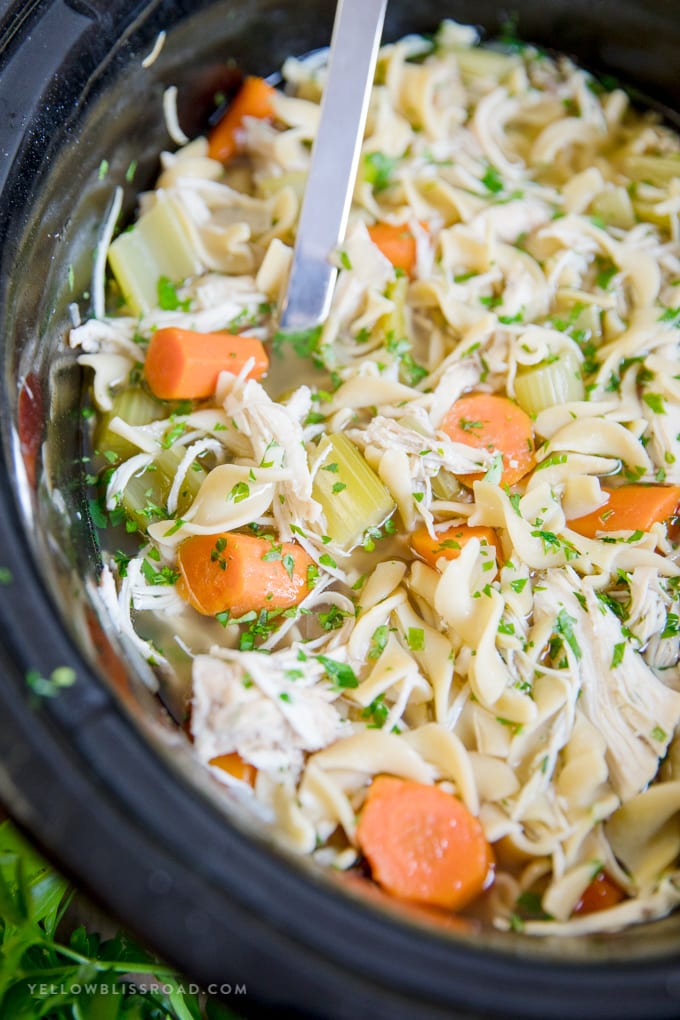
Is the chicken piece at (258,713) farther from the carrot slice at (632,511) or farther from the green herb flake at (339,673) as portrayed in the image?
the carrot slice at (632,511)

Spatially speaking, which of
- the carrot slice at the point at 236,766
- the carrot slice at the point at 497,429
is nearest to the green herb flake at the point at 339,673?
the carrot slice at the point at 236,766

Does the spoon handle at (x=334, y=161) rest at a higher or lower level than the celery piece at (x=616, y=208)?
higher

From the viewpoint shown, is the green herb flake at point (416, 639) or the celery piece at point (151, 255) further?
the celery piece at point (151, 255)

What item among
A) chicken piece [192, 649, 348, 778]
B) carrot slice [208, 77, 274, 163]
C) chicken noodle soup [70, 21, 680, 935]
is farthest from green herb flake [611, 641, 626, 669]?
carrot slice [208, 77, 274, 163]

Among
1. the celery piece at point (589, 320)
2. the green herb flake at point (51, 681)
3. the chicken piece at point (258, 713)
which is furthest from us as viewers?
the celery piece at point (589, 320)

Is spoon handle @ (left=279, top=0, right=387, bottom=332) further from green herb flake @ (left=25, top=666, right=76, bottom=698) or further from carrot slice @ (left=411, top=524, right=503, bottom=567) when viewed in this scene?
green herb flake @ (left=25, top=666, right=76, bottom=698)

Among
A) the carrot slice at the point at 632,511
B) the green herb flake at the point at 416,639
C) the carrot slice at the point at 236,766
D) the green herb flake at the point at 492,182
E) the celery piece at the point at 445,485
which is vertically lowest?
the carrot slice at the point at 632,511

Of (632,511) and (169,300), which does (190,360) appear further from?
(632,511)
